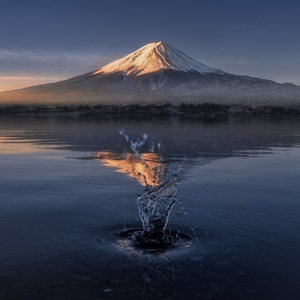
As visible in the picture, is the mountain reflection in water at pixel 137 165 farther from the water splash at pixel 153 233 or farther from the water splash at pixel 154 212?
the water splash at pixel 153 233

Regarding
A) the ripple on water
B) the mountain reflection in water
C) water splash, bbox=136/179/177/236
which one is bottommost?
the mountain reflection in water

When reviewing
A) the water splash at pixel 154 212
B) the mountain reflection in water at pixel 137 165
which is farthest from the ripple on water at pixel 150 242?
the mountain reflection in water at pixel 137 165

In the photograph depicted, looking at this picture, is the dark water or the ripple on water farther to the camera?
the ripple on water

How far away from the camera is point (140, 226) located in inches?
477

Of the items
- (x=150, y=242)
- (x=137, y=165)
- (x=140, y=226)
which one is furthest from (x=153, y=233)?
(x=137, y=165)

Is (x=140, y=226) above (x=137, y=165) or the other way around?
above

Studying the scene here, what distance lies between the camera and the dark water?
830 cm

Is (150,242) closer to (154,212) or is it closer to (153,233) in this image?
(153,233)

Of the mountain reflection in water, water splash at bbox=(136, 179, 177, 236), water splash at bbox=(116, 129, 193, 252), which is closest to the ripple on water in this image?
water splash at bbox=(116, 129, 193, 252)

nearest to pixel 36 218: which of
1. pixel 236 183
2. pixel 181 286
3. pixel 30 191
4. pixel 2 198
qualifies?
pixel 2 198

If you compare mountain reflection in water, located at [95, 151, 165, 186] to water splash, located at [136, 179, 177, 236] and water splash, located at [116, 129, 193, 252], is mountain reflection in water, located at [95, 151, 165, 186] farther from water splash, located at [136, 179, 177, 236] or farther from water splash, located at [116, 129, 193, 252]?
water splash, located at [116, 129, 193, 252]

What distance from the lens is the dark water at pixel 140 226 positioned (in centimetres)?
830

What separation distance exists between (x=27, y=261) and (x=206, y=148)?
25127 millimetres

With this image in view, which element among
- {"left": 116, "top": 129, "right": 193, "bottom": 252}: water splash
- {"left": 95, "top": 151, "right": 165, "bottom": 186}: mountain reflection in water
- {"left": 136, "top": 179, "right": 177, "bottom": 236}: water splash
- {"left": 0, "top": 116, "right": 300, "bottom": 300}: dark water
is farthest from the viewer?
{"left": 95, "top": 151, "right": 165, "bottom": 186}: mountain reflection in water
